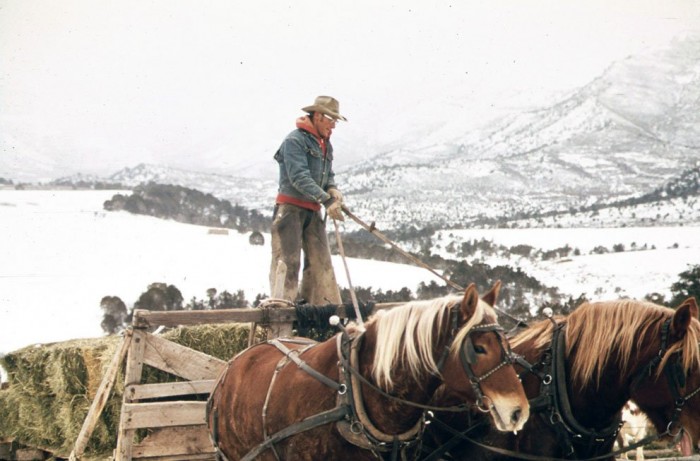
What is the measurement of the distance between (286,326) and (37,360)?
2563 millimetres

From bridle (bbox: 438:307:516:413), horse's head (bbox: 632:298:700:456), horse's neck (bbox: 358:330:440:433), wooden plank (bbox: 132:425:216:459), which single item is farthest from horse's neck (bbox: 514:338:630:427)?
wooden plank (bbox: 132:425:216:459)

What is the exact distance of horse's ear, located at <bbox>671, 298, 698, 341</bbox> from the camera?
13.7ft

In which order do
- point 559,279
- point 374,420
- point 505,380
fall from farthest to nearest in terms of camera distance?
point 559,279
point 374,420
point 505,380

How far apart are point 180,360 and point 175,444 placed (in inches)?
24.2

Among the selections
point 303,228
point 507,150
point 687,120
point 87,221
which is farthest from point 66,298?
point 687,120

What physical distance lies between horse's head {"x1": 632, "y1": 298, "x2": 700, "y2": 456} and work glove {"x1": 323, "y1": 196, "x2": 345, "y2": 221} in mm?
2761

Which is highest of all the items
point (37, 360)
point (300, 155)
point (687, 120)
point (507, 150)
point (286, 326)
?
point (687, 120)

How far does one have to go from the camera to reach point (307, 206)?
695cm

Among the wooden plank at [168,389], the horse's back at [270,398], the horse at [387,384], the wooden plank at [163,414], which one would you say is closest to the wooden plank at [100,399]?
the wooden plank at [168,389]

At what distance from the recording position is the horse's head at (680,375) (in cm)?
417

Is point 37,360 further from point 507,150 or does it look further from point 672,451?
point 507,150

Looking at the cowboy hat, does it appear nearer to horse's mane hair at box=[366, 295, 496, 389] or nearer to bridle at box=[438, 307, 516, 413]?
horse's mane hair at box=[366, 295, 496, 389]

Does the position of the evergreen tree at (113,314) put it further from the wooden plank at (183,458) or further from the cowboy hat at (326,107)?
the cowboy hat at (326,107)

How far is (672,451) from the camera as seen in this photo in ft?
33.8
